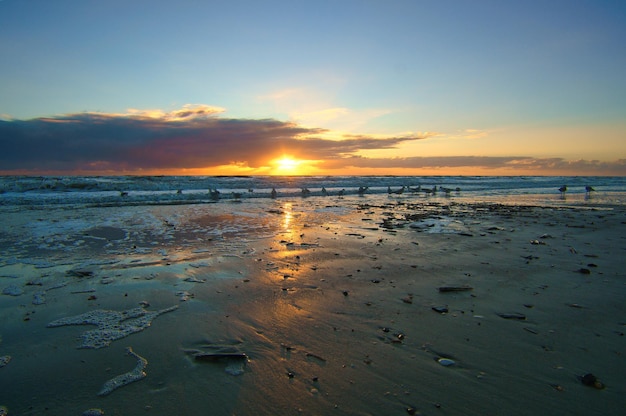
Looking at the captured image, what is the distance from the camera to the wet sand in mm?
2820

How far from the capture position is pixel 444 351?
139 inches

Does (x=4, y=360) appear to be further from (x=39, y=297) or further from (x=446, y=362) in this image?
(x=446, y=362)

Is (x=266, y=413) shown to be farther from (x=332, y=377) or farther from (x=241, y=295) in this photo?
(x=241, y=295)

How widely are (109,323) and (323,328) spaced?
2701 mm

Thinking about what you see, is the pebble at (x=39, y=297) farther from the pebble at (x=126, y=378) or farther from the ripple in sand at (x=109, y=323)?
the pebble at (x=126, y=378)

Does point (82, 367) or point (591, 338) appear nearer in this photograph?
point (82, 367)

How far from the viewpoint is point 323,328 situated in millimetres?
4070

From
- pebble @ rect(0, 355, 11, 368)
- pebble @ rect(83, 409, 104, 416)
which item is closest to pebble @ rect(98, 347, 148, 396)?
pebble @ rect(83, 409, 104, 416)

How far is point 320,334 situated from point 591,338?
3.08 m

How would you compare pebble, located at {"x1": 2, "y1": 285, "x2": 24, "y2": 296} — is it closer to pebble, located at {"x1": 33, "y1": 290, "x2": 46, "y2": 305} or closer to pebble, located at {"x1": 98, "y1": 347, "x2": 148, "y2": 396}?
pebble, located at {"x1": 33, "y1": 290, "x2": 46, "y2": 305}

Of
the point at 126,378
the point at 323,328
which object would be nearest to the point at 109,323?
the point at 126,378

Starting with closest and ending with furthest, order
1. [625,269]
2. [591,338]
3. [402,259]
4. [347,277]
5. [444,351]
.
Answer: [444,351] → [591,338] → [347,277] → [625,269] → [402,259]

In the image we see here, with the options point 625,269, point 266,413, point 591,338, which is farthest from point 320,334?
point 625,269

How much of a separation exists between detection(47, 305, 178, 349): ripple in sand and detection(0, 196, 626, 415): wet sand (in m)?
0.10
